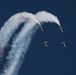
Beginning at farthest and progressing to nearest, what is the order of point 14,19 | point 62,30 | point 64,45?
point 64,45
point 62,30
point 14,19

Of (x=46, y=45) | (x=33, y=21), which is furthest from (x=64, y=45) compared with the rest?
(x=33, y=21)

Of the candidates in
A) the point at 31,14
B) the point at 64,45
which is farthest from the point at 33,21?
the point at 64,45

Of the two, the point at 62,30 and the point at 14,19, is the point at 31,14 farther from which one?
the point at 62,30

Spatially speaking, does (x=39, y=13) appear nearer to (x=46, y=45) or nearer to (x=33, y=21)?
(x=33, y=21)

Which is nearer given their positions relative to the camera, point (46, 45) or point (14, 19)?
point (14, 19)

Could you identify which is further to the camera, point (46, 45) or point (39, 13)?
point (46, 45)

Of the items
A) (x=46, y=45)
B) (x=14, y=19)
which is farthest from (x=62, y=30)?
(x=14, y=19)

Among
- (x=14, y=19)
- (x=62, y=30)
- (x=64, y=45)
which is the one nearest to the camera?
(x=14, y=19)
